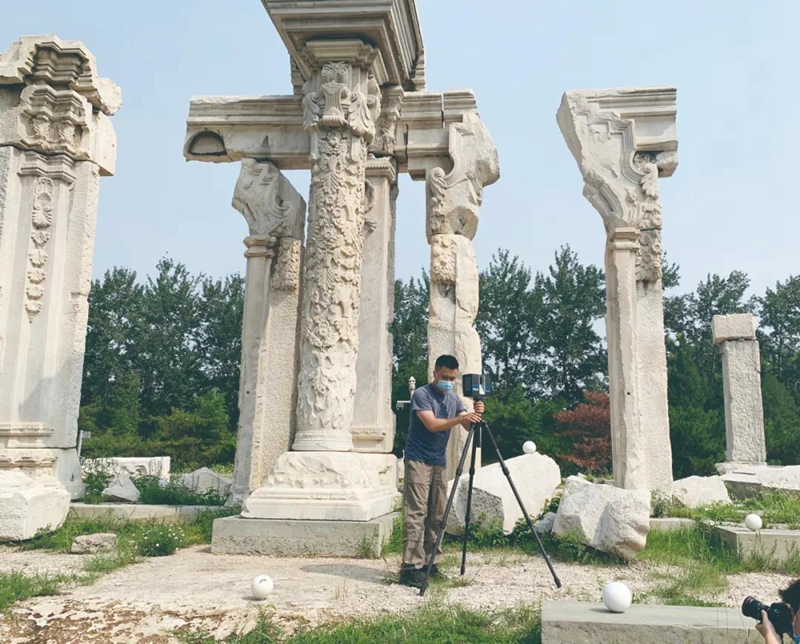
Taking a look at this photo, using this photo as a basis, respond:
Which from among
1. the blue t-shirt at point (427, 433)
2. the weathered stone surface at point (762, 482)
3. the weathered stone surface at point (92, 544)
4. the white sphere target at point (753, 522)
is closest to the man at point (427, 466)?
the blue t-shirt at point (427, 433)

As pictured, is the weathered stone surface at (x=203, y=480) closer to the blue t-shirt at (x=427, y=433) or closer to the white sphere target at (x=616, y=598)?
the blue t-shirt at (x=427, y=433)

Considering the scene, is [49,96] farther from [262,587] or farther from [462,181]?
[262,587]

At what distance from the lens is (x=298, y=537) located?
6.38 m

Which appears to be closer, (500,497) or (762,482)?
(500,497)

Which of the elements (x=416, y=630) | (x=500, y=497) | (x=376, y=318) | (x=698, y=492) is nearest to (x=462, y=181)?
(x=376, y=318)

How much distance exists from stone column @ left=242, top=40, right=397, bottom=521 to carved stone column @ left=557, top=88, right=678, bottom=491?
9.97 ft

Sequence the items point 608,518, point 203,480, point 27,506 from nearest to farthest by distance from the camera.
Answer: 1. point 608,518
2. point 27,506
3. point 203,480

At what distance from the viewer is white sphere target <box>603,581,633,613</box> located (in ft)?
11.7

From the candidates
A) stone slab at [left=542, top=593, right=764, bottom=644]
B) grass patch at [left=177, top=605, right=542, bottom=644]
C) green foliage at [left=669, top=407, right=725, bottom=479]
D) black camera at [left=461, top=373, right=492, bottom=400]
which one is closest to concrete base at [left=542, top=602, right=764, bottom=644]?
stone slab at [left=542, top=593, right=764, bottom=644]

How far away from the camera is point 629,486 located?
8219 mm

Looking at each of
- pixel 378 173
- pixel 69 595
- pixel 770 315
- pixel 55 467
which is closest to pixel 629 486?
pixel 378 173

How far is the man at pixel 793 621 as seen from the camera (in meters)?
2.57

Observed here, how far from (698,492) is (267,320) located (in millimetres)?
6099

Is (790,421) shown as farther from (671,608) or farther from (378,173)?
(671,608)
